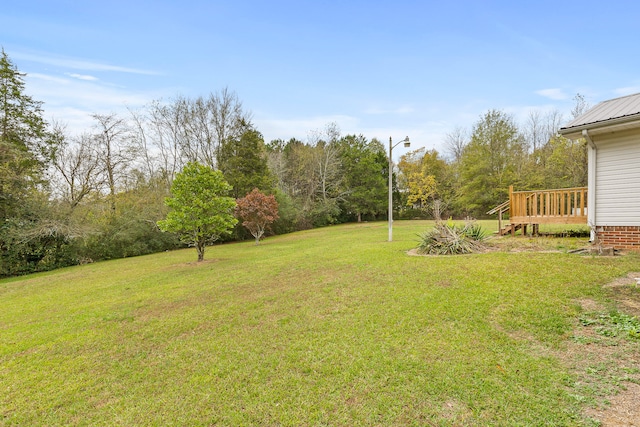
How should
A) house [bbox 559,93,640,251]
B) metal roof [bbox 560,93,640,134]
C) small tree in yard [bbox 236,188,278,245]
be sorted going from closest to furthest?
1. metal roof [bbox 560,93,640,134]
2. house [bbox 559,93,640,251]
3. small tree in yard [bbox 236,188,278,245]

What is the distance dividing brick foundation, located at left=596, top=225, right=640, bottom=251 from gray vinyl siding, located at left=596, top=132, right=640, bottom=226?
118 millimetres

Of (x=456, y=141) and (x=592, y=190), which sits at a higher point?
(x=456, y=141)

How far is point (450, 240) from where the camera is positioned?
7.80 m

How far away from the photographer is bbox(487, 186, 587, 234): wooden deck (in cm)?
767

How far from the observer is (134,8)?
32.1ft

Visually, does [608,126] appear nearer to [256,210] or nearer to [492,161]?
[256,210]

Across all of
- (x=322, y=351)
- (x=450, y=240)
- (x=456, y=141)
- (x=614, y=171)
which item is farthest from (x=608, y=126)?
(x=456, y=141)

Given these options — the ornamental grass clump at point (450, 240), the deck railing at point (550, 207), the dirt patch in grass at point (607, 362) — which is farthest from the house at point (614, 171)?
the dirt patch in grass at point (607, 362)

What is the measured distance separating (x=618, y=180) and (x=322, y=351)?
7.95 m

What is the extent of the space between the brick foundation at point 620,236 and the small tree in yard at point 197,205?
11051 millimetres

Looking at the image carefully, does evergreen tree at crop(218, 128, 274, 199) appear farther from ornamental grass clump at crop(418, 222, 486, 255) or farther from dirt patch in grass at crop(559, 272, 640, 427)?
dirt patch in grass at crop(559, 272, 640, 427)

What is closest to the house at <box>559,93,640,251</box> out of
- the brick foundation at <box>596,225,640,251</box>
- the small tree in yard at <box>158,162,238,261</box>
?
the brick foundation at <box>596,225,640,251</box>

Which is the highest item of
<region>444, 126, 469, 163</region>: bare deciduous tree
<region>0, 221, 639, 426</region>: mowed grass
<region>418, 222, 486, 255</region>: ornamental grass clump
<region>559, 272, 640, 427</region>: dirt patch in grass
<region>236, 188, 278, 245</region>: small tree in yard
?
<region>444, 126, 469, 163</region>: bare deciduous tree

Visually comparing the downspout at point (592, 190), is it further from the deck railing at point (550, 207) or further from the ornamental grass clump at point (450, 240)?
the ornamental grass clump at point (450, 240)
